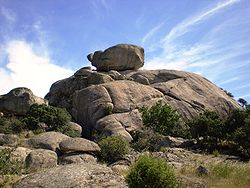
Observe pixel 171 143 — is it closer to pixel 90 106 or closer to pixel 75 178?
pixel 90 106

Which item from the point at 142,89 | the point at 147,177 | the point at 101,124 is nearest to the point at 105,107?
the point at 101,124

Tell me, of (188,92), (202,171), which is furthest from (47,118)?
(202,171)

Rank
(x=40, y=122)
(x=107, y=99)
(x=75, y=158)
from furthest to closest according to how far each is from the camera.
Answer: (x=107, y=99) < (x=40, y=122) < (x=75, y=158)

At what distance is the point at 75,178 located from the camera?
14094 millimetres

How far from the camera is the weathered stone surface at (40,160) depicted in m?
23.5

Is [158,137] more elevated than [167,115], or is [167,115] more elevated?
[167,115]

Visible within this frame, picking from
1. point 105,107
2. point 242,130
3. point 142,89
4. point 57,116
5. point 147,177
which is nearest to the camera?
point 147,177

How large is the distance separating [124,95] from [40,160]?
28.8 m

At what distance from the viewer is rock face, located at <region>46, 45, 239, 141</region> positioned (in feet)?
159

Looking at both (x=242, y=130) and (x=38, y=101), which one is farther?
(x=38, y=101)

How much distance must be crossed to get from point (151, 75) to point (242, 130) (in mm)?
26071

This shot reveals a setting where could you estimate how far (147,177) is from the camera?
42.9 feet

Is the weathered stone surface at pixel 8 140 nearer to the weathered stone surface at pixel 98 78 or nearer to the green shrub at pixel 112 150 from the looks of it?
the green shrub at pixel 112 150

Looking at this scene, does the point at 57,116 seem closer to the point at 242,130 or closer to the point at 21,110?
the point at 21,110
